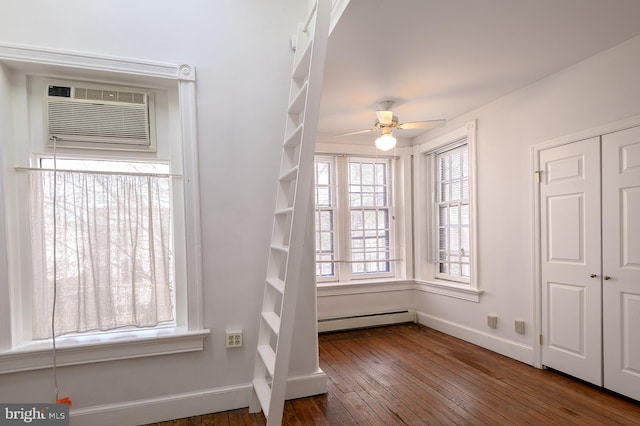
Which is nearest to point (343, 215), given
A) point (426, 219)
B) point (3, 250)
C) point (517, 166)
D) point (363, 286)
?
point (363, 286)

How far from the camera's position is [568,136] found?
2.73 m

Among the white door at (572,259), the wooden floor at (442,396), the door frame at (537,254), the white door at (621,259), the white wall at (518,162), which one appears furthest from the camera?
the door frame at (537,254)

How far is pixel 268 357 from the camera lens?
196cm

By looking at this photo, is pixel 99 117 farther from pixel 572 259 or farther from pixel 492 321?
pixel 492 321

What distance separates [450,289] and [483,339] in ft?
2.10

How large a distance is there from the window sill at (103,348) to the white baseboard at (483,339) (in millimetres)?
2845

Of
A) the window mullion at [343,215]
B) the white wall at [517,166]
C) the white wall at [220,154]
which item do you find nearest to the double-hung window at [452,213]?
the white wall at [517,166]

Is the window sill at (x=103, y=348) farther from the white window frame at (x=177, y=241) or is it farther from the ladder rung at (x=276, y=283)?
the ladder rung at (x=276, y=283)

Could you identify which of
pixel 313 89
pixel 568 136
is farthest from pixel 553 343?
pixel 313 89

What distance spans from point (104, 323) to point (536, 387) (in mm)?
3227

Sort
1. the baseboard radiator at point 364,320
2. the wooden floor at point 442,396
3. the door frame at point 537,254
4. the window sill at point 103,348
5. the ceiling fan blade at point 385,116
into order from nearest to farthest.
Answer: the window sill at point 103,348 < the wooden floor at point 442,396 < the door frame at point 537,254 < the ceiling fan blade at point 385,116 < the baseboard radiator at point 364,320

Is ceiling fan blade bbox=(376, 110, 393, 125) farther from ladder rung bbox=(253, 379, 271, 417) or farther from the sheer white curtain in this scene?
ladder rung bbox=(253, 379, 271, 417)

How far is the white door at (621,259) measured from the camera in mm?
2324

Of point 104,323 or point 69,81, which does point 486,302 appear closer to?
point 104,323
